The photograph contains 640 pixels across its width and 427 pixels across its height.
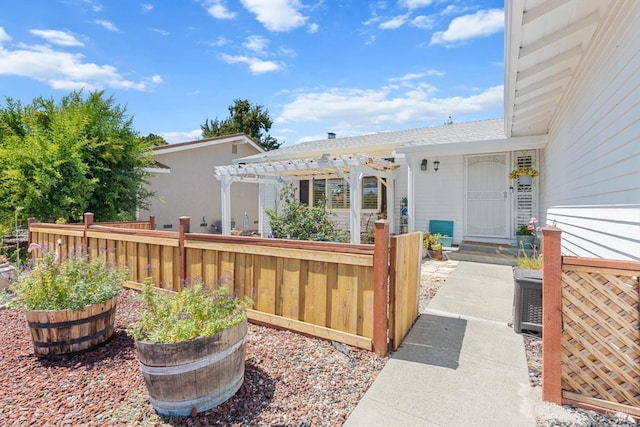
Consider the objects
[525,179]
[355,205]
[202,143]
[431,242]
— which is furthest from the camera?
[202,143]

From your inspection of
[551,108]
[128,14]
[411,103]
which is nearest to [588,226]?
[551,108]

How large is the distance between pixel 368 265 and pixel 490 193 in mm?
6847

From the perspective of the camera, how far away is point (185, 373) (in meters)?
2.16

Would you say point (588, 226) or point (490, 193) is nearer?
point (588, 226)

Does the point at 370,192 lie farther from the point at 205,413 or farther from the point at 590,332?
the point at 205,413

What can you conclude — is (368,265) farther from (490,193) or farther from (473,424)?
(490,193)

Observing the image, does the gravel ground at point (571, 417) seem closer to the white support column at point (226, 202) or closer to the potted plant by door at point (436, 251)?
the potted plant by door at point (436, 251)

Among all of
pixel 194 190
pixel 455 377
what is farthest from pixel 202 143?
pixel 455 377

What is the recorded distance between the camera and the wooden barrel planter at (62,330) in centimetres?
305

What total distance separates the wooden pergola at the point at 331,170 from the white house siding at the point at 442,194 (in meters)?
1.04

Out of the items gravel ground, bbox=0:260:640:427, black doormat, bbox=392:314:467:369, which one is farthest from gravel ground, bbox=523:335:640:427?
black doormat, bbox=392:314:467:369

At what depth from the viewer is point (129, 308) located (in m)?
4.52

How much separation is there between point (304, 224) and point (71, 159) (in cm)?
588

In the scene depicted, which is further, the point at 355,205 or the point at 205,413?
the point at 355,205
